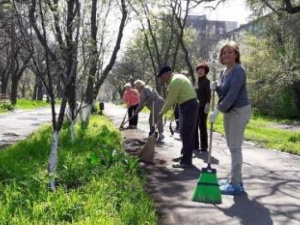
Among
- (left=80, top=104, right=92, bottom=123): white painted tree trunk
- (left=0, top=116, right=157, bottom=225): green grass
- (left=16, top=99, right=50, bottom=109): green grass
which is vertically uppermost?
(left=80, top=104, right=92, bottom=123): white painted tree trunk

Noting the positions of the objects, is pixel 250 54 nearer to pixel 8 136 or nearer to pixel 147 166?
pixel 8 136

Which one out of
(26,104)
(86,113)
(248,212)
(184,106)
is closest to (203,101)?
(184,106)

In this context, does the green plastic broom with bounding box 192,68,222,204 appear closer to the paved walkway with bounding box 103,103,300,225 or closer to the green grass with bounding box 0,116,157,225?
the paved walkway with bounding box 103,103,300,225

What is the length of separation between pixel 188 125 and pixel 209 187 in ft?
8.77

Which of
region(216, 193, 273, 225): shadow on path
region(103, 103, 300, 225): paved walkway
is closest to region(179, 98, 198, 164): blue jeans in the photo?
region(103, 103, 300, 225): paved walkway

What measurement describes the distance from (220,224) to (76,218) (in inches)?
60.0

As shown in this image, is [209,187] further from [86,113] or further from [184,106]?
[86,113]

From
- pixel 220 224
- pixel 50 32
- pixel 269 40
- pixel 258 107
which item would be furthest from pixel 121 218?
Result: pixel 269 40

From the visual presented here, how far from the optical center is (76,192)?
5.67 meters

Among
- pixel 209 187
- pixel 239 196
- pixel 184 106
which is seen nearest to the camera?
pixel 209 187

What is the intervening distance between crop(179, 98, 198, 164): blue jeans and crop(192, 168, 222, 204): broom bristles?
101 inches

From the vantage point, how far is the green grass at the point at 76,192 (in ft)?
15.8

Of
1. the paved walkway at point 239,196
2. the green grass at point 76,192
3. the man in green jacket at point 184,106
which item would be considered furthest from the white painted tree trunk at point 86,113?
the man in green jacket at point 184,106

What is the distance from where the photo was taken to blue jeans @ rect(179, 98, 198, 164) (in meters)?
8.85
